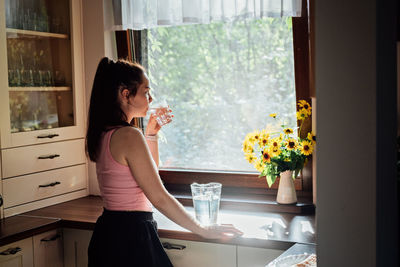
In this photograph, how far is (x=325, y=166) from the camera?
2.08 feet

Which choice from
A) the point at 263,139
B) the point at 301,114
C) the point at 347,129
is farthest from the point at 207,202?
the point at 347,129

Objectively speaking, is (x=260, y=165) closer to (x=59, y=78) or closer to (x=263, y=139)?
(x=263, y=139)

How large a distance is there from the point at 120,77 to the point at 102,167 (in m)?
0.34

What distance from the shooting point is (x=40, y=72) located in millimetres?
2695

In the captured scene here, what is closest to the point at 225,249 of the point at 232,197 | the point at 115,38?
the point at 232,197

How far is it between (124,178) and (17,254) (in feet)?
2.46

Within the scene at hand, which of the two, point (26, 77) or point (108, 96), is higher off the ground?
point (26, 77)

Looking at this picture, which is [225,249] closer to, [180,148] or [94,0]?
[180,148]

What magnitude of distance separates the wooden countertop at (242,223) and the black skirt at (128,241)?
0.29 metres

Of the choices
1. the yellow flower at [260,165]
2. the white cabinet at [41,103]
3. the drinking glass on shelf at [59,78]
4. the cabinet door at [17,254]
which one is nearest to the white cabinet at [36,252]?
the cabinet door at [17,254]

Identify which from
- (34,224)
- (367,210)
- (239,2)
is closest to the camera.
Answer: (367,210)

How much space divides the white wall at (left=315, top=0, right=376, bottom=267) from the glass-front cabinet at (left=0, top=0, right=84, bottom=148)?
2086mm

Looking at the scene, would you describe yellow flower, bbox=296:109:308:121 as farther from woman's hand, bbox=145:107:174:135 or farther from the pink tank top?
the pink tank top

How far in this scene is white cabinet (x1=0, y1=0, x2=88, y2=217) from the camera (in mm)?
2467
